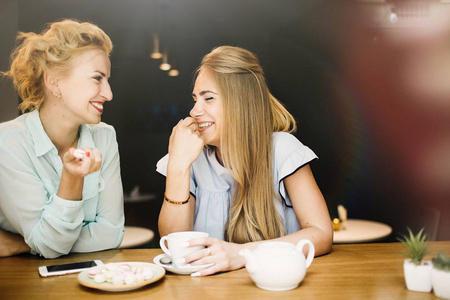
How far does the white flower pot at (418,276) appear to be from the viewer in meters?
1.24

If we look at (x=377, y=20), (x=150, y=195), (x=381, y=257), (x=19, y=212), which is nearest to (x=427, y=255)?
(x=381, y=257)

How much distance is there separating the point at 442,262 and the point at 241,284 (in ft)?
1.77

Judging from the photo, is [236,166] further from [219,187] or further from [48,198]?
[48,198]

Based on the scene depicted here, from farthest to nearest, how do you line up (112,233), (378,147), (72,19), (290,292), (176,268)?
1. (378,147)
2. (72,19)
3. (112,233)
4. (176,268)
5. (290,292)

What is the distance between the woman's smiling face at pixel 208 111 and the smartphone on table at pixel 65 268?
745 mm

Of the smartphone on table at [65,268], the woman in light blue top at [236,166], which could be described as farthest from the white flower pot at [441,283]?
the smartphone on table at [65,268]

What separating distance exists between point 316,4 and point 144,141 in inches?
53.6

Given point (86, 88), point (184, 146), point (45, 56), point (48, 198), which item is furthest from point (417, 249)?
point (45, 56)

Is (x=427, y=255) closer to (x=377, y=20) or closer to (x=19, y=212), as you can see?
(x=19, y=212)

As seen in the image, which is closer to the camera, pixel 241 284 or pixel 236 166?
pixel 241 284

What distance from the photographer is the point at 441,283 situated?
3.93 ft

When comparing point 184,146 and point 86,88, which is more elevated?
point 86,88

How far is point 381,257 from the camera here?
162 centimetres

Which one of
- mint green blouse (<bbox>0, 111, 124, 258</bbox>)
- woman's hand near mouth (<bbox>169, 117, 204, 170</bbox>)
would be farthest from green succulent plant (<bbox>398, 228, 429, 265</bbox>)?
mint green blouse (<bbox>0, 111, 124, 258</bbox>)
